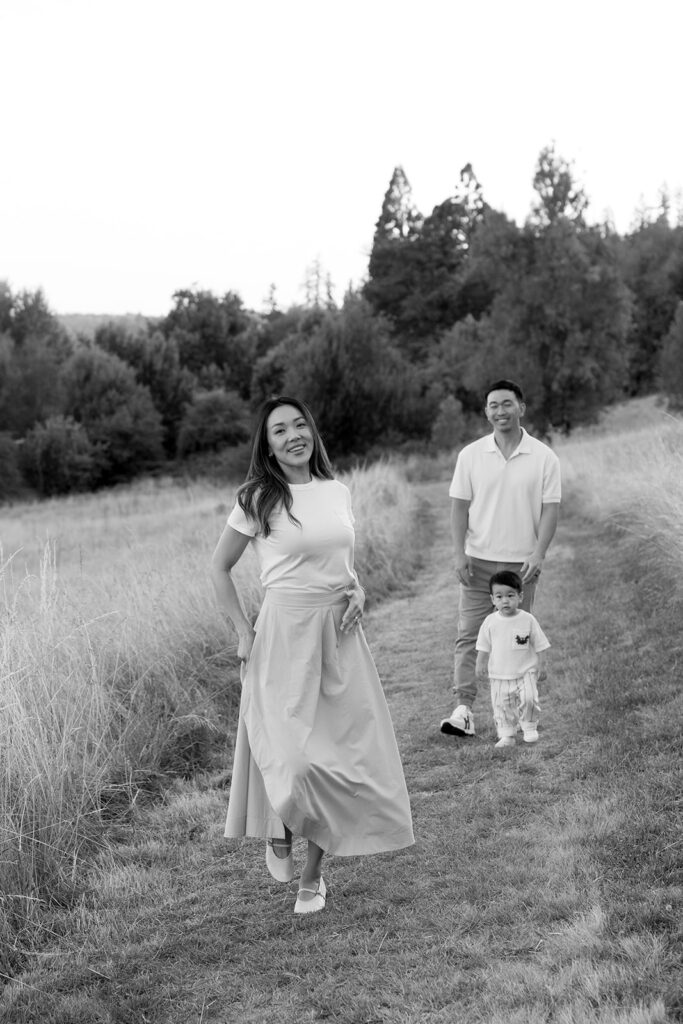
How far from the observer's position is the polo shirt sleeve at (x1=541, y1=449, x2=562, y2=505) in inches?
235

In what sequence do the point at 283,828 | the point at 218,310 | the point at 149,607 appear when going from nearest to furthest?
the point at 283,828
the point at 149,607
the point at 218,310

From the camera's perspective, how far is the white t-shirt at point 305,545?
4.08m

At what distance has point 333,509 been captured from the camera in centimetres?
419

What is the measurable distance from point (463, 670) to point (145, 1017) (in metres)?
3.33

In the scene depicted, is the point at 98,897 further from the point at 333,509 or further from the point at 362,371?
the point at 362,371

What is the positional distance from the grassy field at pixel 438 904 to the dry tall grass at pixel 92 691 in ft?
0.63

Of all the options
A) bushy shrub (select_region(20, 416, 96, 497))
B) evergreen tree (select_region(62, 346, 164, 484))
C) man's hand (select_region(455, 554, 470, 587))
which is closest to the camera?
man's hand (select_region(455, 554, 470, 587))

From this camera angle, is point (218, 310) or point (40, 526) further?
point (218, 310)

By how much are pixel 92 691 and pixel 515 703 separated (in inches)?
98.3

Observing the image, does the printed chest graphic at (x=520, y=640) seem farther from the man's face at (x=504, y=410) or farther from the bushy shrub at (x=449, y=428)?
the bushy shrub at (x=449, y=428)

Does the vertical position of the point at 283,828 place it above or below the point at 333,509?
below

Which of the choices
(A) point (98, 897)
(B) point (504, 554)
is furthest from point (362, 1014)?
(B) point (504, 554)

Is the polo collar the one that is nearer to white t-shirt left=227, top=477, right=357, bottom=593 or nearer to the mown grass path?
the mown grass path

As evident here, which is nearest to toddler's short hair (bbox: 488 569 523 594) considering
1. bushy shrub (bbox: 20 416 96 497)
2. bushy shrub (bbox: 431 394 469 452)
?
bushy shrub (bbox: 431 394 469 452)
